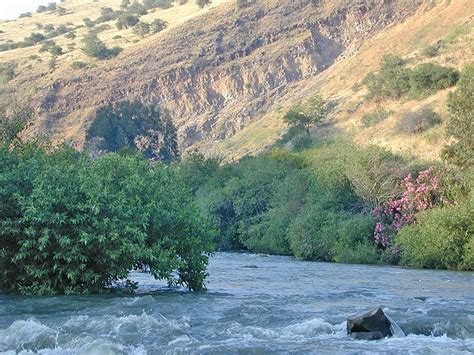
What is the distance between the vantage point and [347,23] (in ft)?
309

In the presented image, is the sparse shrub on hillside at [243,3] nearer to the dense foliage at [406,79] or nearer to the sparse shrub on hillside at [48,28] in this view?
the dense foliage at [406,79]

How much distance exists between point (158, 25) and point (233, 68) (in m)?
21.1

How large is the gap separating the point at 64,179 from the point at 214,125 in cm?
6949

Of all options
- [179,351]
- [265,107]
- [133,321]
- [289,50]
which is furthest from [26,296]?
[289,50]

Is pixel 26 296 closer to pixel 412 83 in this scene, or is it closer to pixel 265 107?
pixel 412 83

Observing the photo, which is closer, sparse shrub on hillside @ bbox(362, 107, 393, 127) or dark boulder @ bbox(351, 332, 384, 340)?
dark boulder @ bbox(351, 332, 384, 340)

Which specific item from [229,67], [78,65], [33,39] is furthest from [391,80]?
[33,39]

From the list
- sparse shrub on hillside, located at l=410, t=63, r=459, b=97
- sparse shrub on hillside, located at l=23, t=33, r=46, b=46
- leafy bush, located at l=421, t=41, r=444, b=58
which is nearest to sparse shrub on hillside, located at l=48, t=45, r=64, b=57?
sparse shrub on hillside, located at l=23, t=33, r=46, b=46

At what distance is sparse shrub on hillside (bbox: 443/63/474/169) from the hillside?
38.6 metres

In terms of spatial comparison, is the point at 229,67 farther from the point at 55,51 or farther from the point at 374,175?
the point at 374,175

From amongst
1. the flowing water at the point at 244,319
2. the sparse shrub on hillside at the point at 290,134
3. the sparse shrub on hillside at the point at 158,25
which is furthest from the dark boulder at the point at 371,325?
the sparse shrub on hillside at the point at 158,25

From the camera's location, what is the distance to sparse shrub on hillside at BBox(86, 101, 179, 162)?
7888 cm

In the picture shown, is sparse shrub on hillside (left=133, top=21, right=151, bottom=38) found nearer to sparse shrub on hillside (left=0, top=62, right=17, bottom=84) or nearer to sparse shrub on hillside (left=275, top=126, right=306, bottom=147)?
sparse shrub on hillside (left=0, top=62, right=17, bottom=84)

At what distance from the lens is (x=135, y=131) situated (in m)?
79.3
